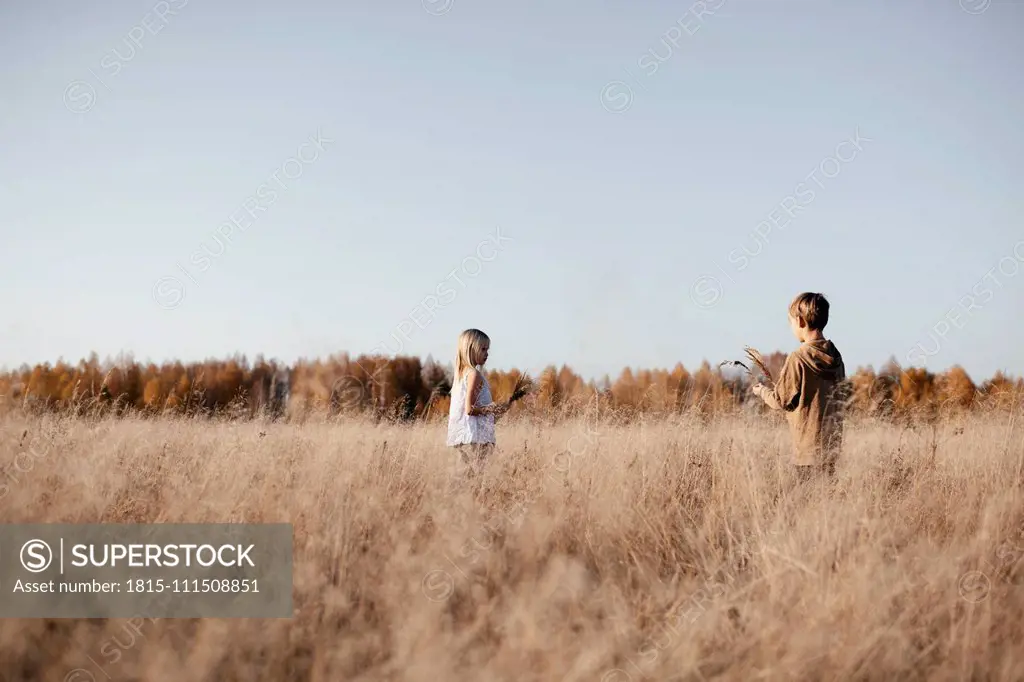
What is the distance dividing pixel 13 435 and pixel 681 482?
5.88 metres

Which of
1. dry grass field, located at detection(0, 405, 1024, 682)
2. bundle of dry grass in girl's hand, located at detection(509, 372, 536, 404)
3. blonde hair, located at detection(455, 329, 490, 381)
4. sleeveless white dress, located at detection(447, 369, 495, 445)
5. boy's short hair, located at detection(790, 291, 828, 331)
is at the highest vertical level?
boy's short hair, located at detection(790, 291, 828, 331)

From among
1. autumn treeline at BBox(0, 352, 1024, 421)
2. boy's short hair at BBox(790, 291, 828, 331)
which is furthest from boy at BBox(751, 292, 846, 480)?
autumn treeline at BBox(0, 352, 1024, 421)

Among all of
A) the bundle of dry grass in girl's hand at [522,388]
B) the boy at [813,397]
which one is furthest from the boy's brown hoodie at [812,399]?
the bundle of dry grass in girl's hand at [522,388]

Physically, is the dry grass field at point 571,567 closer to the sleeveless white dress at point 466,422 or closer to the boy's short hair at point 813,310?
the sleeveless white dress at point 466,422

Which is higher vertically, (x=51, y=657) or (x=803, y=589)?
(x=803, y=589)

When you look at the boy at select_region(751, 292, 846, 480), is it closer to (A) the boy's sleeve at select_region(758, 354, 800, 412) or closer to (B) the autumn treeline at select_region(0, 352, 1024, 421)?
(A) the boy's sleeve at select_region(758, 354, 800, 412)

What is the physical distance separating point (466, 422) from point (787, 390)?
239 centimetres

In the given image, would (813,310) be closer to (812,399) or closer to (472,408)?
(812,399)

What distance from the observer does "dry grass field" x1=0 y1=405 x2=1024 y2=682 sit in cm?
272

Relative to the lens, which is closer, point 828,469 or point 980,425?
point 828,469

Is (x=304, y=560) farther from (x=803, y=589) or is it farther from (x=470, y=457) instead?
(x=803, y=589)

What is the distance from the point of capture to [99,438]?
7.12m

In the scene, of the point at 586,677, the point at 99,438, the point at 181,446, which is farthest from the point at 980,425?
the point at 99,438

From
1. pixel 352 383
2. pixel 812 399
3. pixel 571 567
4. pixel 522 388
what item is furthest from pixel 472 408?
pixel 352 383
